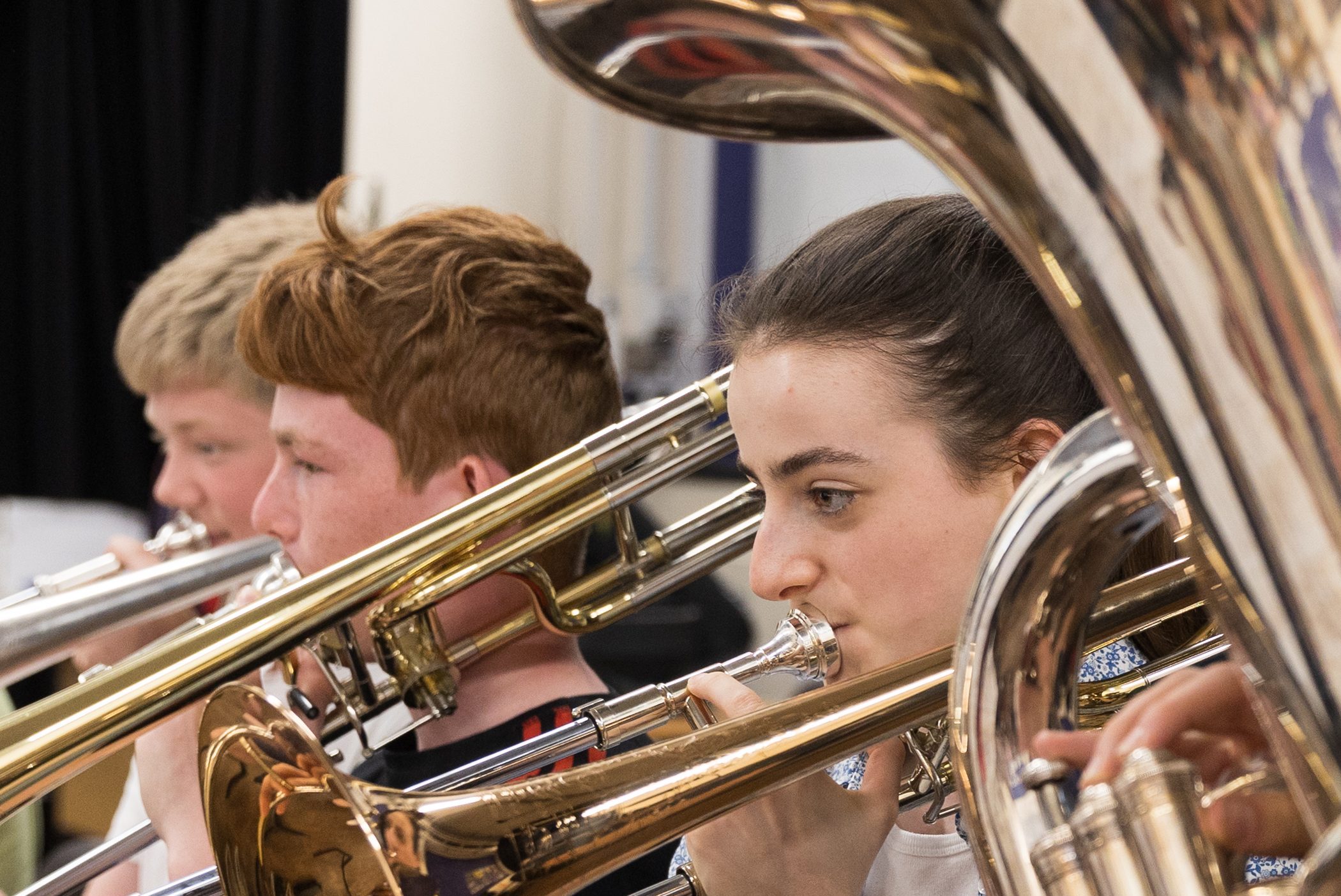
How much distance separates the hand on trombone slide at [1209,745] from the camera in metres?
0.36

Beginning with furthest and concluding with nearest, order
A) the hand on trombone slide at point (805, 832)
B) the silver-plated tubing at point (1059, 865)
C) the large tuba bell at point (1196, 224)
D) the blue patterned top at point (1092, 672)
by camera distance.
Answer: the blue patterned top at point (1092, 672) < the hand on trombone slide at point (805, 832) < the silver-plated tubing at point (1059, 865) < the large tuba bell at point (1196, 224)

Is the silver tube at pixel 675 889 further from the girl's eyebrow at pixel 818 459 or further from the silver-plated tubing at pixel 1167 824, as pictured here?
the silver-plated tubing at pixel 1167 824

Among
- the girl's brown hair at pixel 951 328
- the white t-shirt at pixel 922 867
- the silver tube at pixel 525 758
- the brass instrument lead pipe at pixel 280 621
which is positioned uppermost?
the girl's brown hair at pixel 951 328

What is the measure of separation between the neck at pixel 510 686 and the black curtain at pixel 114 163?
1.84m

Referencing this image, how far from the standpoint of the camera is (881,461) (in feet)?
2.43

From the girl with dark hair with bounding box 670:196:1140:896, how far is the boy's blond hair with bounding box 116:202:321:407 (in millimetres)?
828

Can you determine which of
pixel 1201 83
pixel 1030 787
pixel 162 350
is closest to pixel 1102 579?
pixel 1030 787

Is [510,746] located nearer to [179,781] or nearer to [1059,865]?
[179,781]

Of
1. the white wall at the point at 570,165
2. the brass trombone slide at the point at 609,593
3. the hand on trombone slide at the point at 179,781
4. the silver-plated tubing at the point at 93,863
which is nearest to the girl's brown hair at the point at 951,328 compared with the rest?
the brass trombone slide at the point at 609,593

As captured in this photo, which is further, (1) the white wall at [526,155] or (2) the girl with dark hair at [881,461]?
(1) the white wall at [526,155]

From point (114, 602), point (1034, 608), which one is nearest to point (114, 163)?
point (114, 602)

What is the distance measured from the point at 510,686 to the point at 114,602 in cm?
47

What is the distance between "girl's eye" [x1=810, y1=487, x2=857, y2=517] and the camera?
0.74 metres

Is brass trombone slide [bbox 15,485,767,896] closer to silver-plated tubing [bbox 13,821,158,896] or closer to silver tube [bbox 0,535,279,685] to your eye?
silver-plated tubing [bbox 13,821,158,896]
